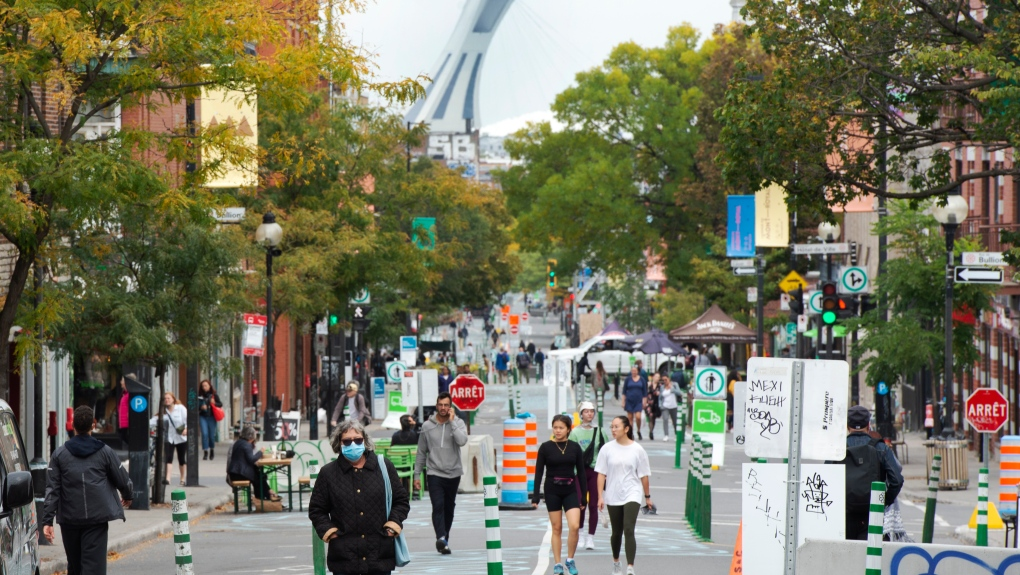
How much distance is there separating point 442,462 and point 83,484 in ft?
20.3

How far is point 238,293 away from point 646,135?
140 ft

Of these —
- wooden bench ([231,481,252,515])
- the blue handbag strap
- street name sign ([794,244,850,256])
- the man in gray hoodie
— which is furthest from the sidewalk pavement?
street name sign ([794,244,850,256])

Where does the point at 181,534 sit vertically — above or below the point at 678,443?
above

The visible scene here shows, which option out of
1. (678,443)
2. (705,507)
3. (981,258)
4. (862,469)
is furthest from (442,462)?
(678,443)

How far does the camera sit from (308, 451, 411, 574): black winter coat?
10391mm

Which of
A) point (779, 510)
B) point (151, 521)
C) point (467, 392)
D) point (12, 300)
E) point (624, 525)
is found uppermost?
point (12, 300)

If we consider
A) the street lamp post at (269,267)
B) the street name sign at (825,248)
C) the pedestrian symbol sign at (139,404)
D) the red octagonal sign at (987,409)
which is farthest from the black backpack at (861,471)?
the street lamp post at (269,267)

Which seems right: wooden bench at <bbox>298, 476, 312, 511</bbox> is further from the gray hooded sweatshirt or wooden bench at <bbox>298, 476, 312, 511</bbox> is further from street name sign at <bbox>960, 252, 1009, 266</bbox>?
street name sign at <bbox>960, 252, 1009, 266</bbox>

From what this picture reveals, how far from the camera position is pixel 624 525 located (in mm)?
16109

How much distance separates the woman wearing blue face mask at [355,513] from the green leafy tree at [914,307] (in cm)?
2379

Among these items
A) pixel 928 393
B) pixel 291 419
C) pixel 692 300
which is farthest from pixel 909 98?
pixel 692 300

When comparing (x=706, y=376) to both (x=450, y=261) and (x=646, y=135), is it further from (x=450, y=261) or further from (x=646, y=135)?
(x=646, y=135)

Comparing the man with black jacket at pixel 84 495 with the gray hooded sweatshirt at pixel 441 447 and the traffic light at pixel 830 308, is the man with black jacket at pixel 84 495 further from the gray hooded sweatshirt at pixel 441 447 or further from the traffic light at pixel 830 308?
the traffic light at pixel 830 308

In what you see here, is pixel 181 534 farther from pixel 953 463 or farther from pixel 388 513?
pixel 953 463
